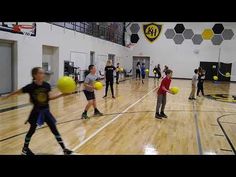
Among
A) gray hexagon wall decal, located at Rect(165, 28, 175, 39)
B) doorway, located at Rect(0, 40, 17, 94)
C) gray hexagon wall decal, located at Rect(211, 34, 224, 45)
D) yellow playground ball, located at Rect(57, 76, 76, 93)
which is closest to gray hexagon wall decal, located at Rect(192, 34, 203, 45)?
gray hexagon wall decal, located at Rect(211, 34, 224, 45)

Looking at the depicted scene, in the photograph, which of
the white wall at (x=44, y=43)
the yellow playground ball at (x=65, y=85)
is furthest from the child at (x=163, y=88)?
the white wall at (x=44, y=43)

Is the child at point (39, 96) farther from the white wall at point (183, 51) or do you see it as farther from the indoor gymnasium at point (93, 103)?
the white wall at point (183, 51)

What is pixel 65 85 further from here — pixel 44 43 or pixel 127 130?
pixel 44 43

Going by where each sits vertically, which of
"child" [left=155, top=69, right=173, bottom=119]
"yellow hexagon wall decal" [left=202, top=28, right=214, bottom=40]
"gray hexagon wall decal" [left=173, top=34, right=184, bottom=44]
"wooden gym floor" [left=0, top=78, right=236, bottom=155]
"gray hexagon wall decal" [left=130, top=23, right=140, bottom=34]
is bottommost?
"wooden gym floor" [left=0, top=78, right=236, bottom=155]

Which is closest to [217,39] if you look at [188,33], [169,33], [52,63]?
[188,33]

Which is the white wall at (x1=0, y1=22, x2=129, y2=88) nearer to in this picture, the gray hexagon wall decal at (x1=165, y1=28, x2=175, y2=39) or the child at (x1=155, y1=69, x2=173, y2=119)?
the child at (x1=155, y1=69, x2=173, y2=119)

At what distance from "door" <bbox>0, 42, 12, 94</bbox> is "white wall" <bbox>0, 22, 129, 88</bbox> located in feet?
1.19

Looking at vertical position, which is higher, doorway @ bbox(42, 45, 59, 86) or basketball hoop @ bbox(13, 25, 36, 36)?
basketball hoop @ bbox(13, 25, 36, 36)

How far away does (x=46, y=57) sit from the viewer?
597 inches

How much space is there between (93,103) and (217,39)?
21988 millimetres

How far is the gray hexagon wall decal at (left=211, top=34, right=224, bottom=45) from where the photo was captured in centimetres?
2672
